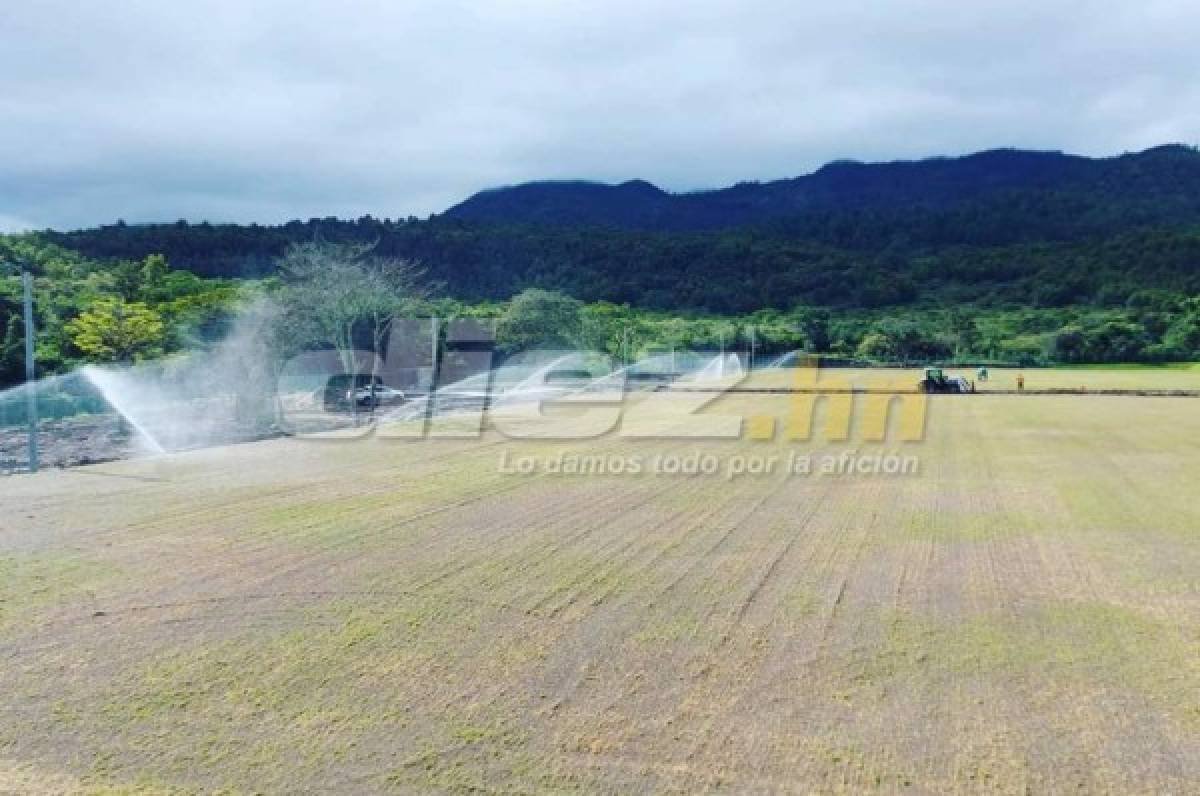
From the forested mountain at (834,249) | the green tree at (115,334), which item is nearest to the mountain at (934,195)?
the forested mountain at (834,249)

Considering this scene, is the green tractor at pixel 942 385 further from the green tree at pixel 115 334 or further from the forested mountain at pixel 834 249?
the forested mountain at pixel 834 249

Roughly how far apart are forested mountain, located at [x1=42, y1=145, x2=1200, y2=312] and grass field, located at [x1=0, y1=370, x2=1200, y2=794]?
69.8m

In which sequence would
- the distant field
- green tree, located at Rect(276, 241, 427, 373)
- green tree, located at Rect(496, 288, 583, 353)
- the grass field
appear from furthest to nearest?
green tree, located at Rect(496, 288, 583, 353) → the distant field → green tree, located at Rect(276, 241, 427, 373) → the grass field

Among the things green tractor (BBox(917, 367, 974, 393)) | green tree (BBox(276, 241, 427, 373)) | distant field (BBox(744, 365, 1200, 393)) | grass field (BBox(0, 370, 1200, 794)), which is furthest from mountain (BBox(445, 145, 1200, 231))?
grass field (BBox(0, 370, 1200, 794))

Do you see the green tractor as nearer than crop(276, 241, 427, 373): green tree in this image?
No

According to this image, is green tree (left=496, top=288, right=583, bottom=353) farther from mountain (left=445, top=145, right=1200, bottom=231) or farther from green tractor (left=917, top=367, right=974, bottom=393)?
mountain (left=445, top=145, right=1200, bottom=231)

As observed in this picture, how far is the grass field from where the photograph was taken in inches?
211

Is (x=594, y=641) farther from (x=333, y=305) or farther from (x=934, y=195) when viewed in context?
(x=934, y=195)

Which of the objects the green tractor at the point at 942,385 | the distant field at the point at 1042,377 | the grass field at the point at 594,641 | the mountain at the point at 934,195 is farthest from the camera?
the mountain at the point at 934,195

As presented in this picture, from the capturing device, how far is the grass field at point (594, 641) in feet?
17.6

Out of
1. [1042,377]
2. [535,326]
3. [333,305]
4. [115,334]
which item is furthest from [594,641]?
[1042,377]

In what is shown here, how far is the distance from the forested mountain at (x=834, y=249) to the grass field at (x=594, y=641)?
2747 inches

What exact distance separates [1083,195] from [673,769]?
17019 cm

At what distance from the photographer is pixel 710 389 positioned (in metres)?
50.0
